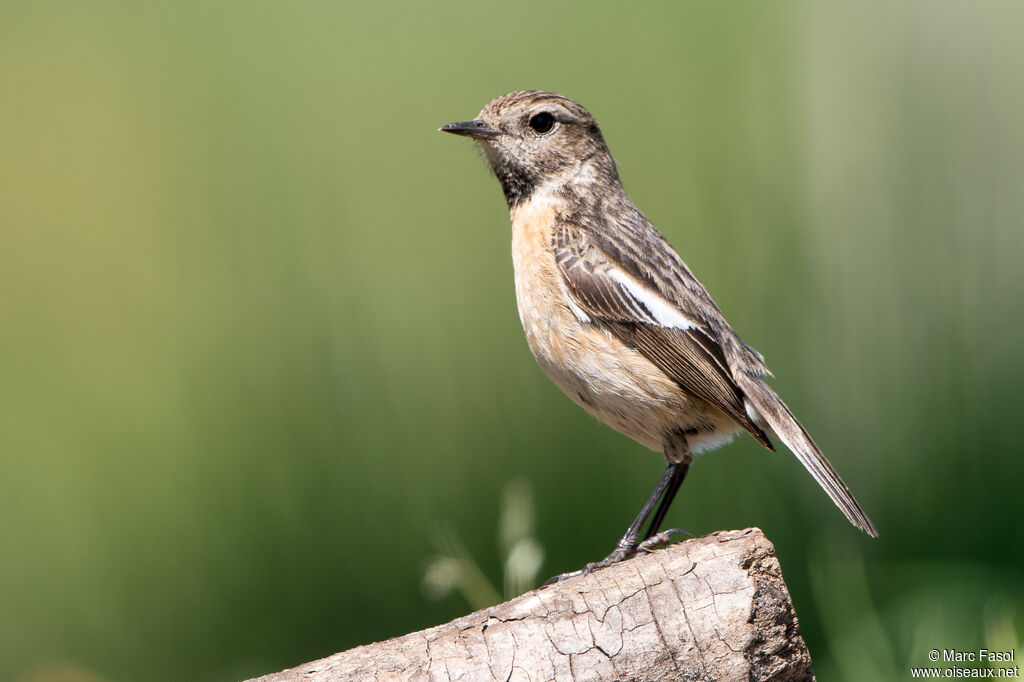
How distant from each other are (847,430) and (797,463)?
0.23 m

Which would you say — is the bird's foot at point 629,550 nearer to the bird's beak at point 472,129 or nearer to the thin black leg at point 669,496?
the thin black leg at point 669,496

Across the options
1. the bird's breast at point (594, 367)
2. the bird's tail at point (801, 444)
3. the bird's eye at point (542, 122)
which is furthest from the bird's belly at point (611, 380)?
the bird's eye at point (542, 122)

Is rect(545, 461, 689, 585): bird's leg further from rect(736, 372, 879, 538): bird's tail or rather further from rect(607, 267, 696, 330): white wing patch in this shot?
rect(607, 267, 696, 330): white wing patch

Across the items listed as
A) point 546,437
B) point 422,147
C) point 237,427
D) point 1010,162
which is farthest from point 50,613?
Answer: point 1010,162

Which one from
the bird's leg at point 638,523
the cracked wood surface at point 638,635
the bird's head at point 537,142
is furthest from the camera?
the bird's head at point 537,142

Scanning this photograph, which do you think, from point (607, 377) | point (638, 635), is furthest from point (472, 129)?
point (638, 635)

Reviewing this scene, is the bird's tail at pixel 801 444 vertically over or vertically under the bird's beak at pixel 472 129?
under

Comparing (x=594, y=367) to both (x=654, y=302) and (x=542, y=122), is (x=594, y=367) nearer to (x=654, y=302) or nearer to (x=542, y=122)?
(x=654, y=302)

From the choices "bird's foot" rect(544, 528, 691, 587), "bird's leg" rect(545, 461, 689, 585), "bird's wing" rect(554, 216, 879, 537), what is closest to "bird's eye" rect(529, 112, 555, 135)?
"bird's wing" rect(554, 216, 879, 537)

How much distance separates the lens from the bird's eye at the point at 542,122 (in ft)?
11.7

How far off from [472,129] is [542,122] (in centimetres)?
37

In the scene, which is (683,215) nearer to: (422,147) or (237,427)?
(422,147)

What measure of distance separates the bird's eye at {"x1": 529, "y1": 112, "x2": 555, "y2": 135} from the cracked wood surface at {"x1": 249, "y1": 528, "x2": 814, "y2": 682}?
195 cm

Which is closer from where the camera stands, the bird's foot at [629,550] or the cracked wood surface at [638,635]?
the cracked wood surface at [638,635]
